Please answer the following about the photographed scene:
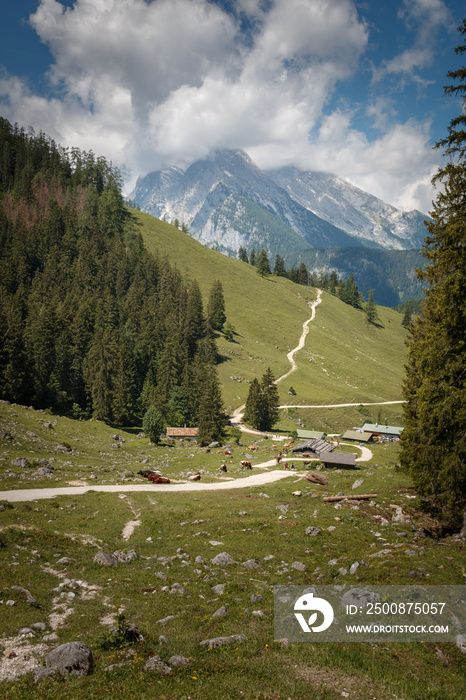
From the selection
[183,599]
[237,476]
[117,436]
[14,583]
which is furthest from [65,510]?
[117,436]

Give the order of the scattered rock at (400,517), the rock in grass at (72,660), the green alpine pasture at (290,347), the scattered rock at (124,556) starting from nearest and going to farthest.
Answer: the rock in grass at (72,660) → the scattered rock at (124,556) → the scattered rock at (400,517) → the green alpine pasture at (290,347)

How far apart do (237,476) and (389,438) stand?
5728 centimetres

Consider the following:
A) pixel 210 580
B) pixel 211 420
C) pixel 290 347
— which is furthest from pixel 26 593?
pixel 290 347

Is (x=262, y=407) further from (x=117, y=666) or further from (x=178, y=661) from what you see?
(x=117, y=666)

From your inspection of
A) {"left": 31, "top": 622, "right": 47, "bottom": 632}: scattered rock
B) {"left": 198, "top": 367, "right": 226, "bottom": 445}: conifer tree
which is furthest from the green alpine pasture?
{"left": 31, "top": 622, "right": 47, "bottom": 632}: scattered rock

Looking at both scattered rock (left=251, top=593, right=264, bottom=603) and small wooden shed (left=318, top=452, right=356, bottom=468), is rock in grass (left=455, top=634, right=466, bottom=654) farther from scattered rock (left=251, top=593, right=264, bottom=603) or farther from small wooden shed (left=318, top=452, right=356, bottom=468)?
small wooden shed (left=318, top=452, right=356, bottom=468)

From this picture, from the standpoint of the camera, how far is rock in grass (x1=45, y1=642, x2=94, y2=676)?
369 inches

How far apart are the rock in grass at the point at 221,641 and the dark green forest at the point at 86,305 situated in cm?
5726

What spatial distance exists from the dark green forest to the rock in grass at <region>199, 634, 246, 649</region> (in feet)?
188

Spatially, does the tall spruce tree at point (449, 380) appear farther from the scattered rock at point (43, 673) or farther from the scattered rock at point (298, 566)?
the scattered rock at point (43, 673)

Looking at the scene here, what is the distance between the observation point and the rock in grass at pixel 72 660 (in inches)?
369

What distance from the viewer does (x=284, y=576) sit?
1603cm

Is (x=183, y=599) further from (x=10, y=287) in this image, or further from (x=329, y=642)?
(x=10, y=287)

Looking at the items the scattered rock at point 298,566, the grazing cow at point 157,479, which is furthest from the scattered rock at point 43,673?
the grazing cow at point 157,479
